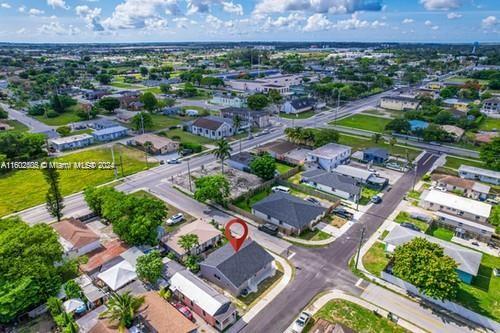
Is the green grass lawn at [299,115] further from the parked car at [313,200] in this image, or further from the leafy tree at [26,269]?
the leafy tree at [26,269]

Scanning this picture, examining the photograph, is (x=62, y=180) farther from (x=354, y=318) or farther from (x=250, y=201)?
(x=354, y=318)

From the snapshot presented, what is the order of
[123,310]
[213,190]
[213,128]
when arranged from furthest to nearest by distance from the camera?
1. [213,128]
2. [213,190]
3. [123,310]

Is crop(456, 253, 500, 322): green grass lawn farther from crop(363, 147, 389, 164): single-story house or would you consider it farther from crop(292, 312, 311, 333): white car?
crop(363, 147, 389, 164): single-story house

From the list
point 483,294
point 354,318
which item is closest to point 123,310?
point 354,318

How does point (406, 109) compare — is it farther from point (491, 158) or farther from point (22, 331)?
point (22, 331)

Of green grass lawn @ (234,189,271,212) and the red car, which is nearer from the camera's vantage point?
the red car

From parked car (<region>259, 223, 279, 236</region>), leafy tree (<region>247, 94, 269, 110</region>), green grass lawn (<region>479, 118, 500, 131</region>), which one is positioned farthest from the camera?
leafy tree (<region>247, 94, 269, 110</region>)

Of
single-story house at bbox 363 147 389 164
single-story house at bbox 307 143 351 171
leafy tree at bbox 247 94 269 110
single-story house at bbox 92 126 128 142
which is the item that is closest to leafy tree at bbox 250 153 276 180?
single-story house at bbox 307 143 351 171

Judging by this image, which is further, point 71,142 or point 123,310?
point 71,142
